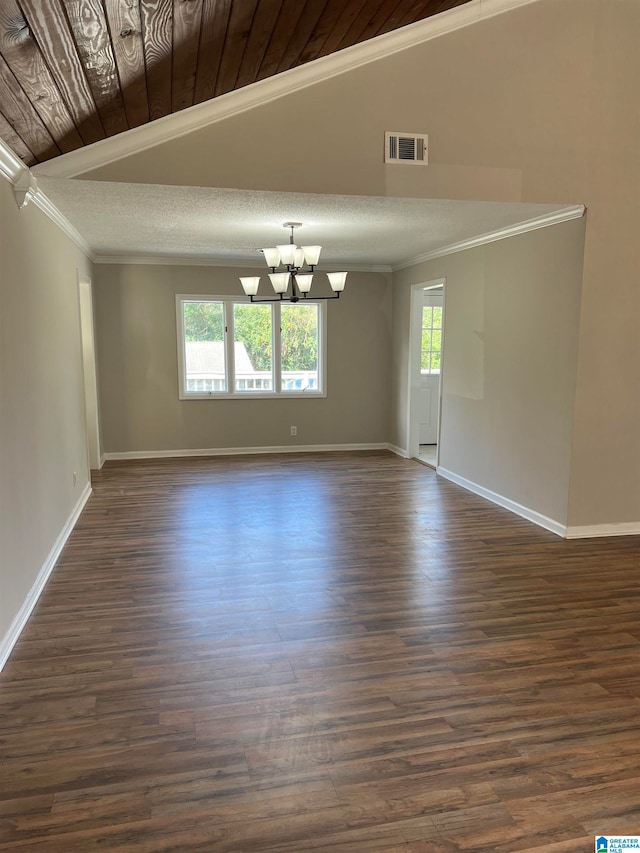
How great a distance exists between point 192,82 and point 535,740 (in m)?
3.43

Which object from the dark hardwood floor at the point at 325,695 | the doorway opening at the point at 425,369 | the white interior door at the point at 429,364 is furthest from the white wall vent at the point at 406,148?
the white interior door at the point at 429,364

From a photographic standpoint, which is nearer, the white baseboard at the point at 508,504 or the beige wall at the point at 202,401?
the white baseboard at the point at 508,504

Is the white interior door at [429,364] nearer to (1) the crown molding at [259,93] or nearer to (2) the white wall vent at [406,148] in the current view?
(2) the white wall vent at [406,148]

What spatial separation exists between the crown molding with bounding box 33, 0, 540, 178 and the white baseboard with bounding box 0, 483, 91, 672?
95.0 inches

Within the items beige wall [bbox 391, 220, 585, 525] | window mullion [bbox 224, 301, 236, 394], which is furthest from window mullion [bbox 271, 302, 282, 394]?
beige wall [bbox 391, 220, 585, 525]

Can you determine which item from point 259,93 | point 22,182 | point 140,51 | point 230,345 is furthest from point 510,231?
point 230,345

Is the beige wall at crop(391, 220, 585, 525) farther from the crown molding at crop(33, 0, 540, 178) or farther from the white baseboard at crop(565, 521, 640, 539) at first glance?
the crown molding at crop(33, 0, 540, 178)

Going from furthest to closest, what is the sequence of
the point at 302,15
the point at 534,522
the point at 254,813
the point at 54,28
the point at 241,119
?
the point at 534,522
the point at 241,119
the point at 302,15
the point at 54,28
the point at 254,813

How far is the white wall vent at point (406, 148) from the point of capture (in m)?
3.68

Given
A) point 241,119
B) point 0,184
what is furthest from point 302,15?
point 0,184

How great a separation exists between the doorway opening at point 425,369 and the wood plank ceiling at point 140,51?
3726 millimetres

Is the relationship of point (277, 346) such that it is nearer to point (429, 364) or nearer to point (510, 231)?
point (429, 364)

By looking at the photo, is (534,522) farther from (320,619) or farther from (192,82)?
(192,82)

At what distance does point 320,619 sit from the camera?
3.20m
